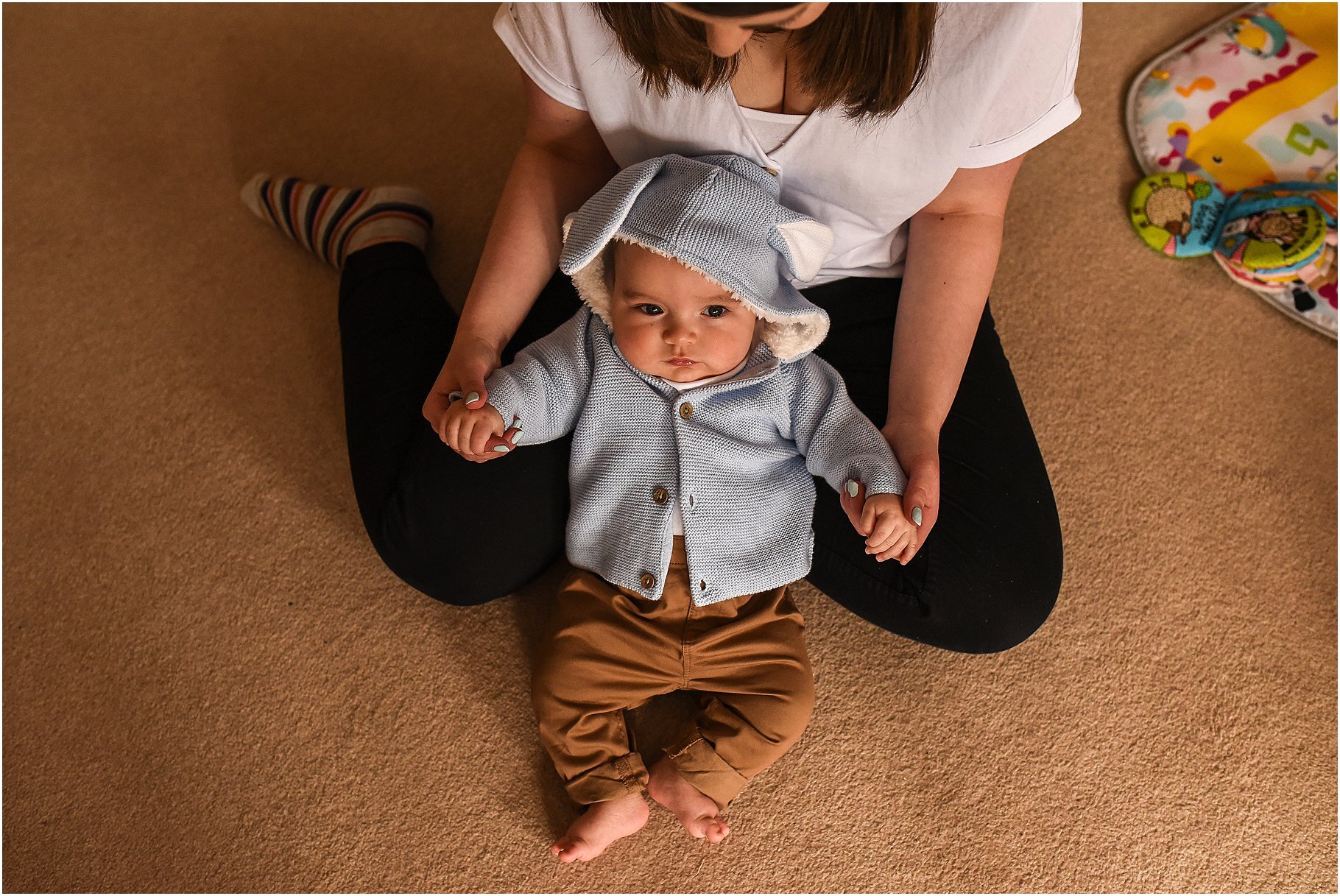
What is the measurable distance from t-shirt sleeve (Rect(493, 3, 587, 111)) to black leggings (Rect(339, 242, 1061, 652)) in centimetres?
21

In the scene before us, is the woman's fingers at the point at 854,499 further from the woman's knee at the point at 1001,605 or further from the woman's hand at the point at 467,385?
the woman's hand at the point at 467,385

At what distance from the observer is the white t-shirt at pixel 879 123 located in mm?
732

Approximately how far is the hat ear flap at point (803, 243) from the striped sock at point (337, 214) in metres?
0.54

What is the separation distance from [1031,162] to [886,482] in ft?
2.40

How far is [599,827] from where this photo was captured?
0.90 m

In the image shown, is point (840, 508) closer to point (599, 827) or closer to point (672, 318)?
point (672, 318)

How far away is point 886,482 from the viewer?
784mm

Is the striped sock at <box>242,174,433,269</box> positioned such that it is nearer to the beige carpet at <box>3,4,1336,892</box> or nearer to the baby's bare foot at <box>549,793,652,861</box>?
the beige carpet at <box>3,4,1336,892</box>

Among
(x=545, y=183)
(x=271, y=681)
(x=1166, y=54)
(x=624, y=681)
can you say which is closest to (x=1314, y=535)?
(x=1166, y=54)

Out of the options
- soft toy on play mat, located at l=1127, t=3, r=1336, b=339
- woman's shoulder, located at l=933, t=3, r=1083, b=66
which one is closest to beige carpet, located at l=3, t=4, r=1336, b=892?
soft toy on play mat, located at l=1127, t=3, r=1336, b=339

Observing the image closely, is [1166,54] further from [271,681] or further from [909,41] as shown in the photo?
[271,681]

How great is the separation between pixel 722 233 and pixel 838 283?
0.24 metres

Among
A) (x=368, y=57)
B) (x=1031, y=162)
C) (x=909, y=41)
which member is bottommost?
(x=1031, y=162)

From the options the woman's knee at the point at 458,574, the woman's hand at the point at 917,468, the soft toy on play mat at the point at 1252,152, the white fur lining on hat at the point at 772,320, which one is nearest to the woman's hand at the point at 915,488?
the woman's hand at the point at 917,468
